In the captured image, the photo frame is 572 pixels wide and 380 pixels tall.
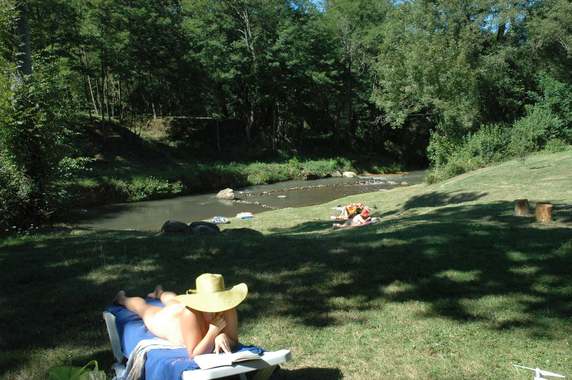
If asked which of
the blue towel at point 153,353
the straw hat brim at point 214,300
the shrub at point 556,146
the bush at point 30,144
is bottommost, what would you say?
the shrub at point 556,146

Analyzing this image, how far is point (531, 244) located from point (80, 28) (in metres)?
28.9

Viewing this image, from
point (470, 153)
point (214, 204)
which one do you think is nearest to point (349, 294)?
point (214, 204)

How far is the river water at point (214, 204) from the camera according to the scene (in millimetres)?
20203

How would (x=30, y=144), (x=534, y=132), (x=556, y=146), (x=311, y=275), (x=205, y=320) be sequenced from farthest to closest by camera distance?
(x=534, y=132) → (x=556, y=146) → (x=30, y=144) → (x=311, y=275) → (x=205, y=320)

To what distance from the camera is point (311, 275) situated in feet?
20.4

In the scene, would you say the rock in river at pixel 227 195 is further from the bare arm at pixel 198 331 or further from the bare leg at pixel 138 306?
the bare arm at pixel 198 331

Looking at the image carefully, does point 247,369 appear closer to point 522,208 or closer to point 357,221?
point 522,208

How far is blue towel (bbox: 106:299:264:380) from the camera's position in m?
3.23

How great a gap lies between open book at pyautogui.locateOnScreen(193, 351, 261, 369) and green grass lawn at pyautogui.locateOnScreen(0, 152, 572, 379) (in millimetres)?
845

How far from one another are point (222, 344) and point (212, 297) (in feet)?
1.06

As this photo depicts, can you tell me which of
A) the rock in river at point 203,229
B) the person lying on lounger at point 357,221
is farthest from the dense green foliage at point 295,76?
the person lying on lounger at point 357,221

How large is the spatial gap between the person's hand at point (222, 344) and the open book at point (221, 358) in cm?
7

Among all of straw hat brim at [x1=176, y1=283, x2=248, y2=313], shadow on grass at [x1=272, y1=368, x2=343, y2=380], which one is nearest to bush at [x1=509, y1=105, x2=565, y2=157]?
shadow on grass at [x1=272, y1=368, x2=343, y2=380]

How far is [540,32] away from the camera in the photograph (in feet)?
105
